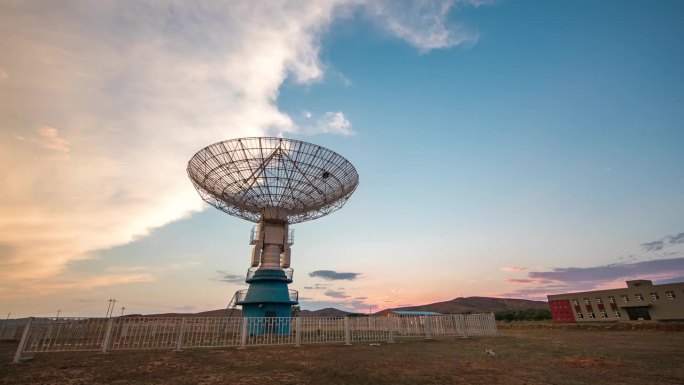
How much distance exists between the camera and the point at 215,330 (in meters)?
15.9

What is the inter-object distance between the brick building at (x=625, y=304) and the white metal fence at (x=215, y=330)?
174 feet

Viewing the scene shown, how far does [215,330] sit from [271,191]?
13.6 m

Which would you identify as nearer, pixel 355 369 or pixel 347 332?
pixel 355 369

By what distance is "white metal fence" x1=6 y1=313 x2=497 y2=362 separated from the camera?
1220 centimetres

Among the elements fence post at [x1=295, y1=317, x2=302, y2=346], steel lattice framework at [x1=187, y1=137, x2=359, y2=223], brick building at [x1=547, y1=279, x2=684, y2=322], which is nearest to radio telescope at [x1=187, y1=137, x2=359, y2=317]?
steel lattice framework at [x1=187, y1=137, x2=359, y2=223]

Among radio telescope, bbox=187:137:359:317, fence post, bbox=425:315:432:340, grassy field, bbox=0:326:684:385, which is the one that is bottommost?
grassy field, bbox=0:326:684:385

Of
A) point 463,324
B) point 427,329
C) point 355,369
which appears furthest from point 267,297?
point 355,369

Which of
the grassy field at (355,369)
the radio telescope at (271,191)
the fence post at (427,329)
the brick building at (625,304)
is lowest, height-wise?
the grassy field at (355,369)

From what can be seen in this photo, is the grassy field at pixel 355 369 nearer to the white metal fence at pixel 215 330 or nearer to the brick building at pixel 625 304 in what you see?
the white metal fence at pixel 215 330

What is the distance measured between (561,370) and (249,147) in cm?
2066

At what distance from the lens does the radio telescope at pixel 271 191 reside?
23.2m

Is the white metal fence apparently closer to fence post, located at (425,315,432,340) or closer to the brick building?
fence post, located at (425,315,432,340)

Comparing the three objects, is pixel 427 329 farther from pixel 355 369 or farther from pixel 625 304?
pixel 625 304

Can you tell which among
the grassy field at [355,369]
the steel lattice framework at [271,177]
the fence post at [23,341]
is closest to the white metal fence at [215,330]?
the fence post at [23,341]
